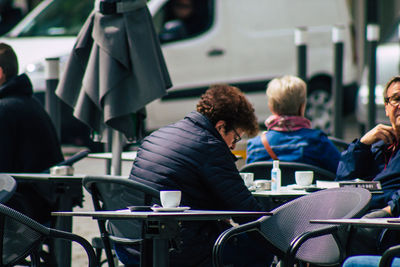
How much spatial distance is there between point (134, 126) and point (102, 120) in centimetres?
22

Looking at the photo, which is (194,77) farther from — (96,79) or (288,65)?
(96,79)

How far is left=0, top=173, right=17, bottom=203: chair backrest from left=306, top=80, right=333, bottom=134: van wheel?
713 cm

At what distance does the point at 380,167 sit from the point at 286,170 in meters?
0.59

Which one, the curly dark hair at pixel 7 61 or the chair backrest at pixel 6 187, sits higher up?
the curly dark hair at pixel 7 61

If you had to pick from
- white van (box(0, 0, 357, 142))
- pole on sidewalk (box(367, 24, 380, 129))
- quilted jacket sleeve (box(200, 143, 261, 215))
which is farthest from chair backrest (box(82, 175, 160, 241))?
white van (box(0, 0, 357, 142))

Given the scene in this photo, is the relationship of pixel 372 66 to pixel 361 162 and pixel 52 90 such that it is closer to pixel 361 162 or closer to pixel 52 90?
pixel 52 90

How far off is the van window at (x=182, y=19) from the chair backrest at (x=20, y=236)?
677cm

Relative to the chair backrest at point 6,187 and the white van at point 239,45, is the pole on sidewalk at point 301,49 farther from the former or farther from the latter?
the chair backrest at point 6,187

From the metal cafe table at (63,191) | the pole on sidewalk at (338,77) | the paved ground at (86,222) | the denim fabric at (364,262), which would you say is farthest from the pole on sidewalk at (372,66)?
the denim fabric at (364,262)

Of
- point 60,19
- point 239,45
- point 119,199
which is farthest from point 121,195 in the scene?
point 239,45

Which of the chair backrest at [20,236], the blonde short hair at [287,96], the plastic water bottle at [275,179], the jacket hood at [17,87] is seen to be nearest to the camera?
the chair backrest at [20,236]

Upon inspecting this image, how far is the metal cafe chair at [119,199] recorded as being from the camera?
12.9 feet

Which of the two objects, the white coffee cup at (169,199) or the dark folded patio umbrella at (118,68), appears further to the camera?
the dark folded patio umbrella at (118,68)

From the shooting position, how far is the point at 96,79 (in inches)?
232
